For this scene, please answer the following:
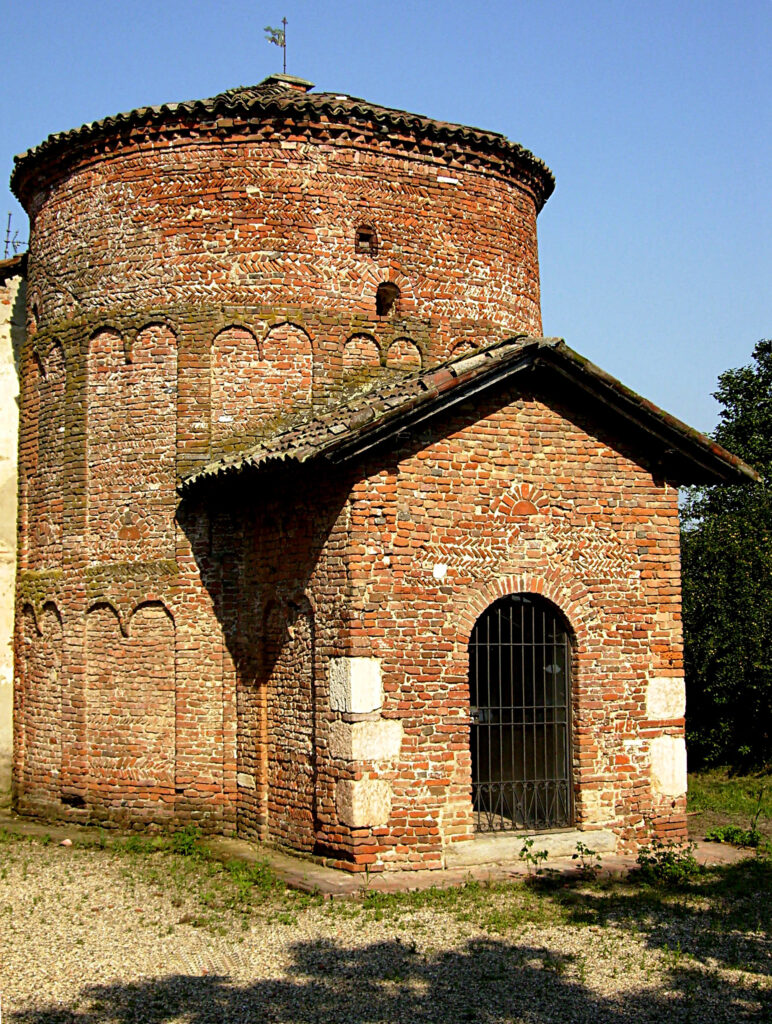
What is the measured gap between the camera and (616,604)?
10578mm

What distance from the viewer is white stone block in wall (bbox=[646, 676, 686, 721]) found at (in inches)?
419

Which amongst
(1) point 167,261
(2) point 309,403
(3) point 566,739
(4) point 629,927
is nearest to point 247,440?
(2) point 309,403

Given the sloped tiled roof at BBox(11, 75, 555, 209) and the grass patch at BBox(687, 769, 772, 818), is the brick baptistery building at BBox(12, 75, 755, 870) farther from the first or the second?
the grass patch at BBox(687, 769, 772, 818)

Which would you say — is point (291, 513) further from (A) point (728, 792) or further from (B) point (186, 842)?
(A) point (728, 792)

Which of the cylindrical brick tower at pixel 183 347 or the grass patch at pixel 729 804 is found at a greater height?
the cylindrical brick tower at pixel 183 347

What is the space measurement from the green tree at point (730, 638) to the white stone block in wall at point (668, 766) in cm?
529

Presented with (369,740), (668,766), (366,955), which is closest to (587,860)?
(668,766)

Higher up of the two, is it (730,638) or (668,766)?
(730,638)

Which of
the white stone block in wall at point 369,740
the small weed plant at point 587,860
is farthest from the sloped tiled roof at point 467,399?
the small weed plant at point 587,860

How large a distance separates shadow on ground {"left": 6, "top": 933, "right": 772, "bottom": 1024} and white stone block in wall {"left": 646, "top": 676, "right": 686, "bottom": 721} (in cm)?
363

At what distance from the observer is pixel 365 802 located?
9266mm

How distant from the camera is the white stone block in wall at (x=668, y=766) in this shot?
34.7ft

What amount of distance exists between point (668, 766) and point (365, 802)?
3.24 meters

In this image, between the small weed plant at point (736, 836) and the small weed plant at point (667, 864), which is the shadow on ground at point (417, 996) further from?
the small weed plant at point (736, 836)
